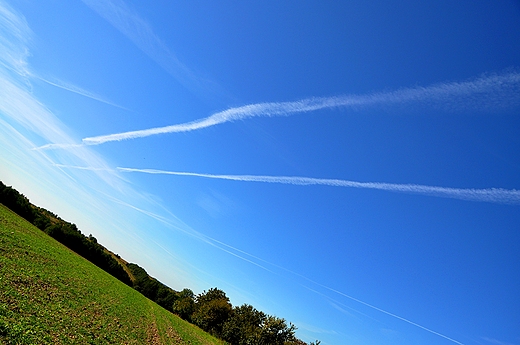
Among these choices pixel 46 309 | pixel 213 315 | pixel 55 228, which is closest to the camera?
pixel 46 309

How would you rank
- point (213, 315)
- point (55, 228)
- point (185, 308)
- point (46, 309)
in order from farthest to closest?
point (185, 308) → point (213, 315) → point (55, 228) → point (46, 309)

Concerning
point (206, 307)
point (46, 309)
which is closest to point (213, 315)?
point (206, 307)

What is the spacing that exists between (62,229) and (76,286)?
6242 centimetres

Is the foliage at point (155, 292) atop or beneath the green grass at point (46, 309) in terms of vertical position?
beneath

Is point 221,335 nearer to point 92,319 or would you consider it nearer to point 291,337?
point 291,337

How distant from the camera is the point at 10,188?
71688mm

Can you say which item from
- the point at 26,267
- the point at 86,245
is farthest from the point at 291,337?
the point at 26,267

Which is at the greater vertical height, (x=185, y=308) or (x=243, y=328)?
(x=243, y=328)

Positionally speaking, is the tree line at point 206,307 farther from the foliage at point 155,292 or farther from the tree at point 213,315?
the foliage at point 155,292

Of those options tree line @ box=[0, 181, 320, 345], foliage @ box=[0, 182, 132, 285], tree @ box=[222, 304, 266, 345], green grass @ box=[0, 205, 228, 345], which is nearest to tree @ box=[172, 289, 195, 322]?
tree line @ box=[0, 181, 320, 345]

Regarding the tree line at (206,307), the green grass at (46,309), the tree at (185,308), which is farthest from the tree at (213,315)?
the green grass at (46,309)

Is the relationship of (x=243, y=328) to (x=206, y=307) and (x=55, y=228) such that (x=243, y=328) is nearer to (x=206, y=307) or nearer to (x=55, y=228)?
(x=206, y=307)

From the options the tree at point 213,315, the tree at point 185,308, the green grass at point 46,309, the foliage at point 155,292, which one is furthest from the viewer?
the foliage at point 155,292

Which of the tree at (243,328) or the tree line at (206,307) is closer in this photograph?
the tree line at (206,307)
